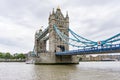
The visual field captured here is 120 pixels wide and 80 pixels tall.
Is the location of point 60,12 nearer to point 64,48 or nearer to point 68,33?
point 68,33

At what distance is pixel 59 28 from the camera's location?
57.8 m

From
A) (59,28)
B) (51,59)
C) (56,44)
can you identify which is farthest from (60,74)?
(59,28)

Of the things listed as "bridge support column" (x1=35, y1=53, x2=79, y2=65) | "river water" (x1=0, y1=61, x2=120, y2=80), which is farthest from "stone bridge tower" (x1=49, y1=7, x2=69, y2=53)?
"river water" (x1=0, y1=61, x2=120, y2=80)

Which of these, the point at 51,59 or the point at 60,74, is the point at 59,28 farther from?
the point at 60,74

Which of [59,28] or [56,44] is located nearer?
[56,44]

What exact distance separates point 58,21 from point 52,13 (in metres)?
2.95

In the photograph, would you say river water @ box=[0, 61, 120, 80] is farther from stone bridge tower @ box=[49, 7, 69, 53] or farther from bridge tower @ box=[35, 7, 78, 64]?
stone bridge tower @ box=[49, 7, 69, 53]

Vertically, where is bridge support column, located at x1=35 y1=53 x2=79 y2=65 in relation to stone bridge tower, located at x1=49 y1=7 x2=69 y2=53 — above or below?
below

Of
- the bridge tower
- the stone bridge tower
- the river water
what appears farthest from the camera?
the stone bridge tower

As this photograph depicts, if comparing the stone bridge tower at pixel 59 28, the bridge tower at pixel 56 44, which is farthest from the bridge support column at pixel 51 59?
A: the stone bridge tower at pixel 59 28

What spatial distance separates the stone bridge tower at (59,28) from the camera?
56.2 metres

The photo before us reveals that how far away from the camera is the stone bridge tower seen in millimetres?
56250

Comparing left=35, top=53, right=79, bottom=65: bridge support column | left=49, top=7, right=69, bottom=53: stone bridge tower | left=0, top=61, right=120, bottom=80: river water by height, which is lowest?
left=0, top=61, right=120, bottom=80: river water

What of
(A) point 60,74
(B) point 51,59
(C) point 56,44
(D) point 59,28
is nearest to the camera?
(A) point 60,74
